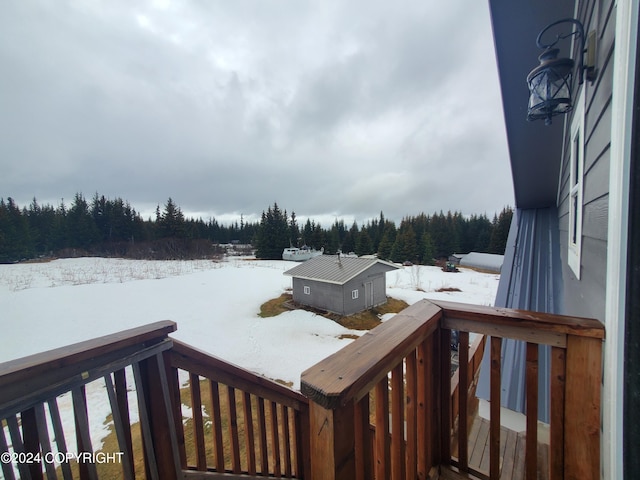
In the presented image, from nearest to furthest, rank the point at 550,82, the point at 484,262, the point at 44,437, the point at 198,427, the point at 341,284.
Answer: the point at 44,437 < the point at 198,427 < the point at 550,82 < the point at 341,284 < the point at 484,262

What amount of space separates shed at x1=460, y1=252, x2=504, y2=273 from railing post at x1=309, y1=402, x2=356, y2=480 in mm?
25802

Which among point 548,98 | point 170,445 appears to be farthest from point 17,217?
point 548,98

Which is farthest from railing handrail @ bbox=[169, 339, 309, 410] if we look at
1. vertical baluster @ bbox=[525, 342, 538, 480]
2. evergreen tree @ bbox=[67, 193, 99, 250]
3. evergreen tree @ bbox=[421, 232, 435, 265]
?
evergreen tree @ bbox=[67, 193, 99, 250]

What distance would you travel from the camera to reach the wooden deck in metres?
1.61

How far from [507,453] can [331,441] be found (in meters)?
1.98

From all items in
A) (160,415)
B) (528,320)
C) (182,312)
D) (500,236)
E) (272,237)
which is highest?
(528,320)

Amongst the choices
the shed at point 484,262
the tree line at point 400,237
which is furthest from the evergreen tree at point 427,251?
the shed at point 484,262

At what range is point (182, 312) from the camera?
9898 mm

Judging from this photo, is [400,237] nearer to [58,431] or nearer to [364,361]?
[364,361]

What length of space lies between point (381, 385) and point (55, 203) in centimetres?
4558

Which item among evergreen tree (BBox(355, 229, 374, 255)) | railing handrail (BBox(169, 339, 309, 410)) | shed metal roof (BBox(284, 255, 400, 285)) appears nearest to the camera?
railing handrail (BBox(169, 339, 309, 410))

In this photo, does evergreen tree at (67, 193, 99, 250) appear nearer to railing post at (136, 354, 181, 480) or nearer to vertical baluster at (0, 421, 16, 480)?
railing post at (136, 354, 181, 480)

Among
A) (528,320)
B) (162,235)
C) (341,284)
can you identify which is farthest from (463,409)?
(162,235)

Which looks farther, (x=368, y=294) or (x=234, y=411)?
(x=368, y=294)
